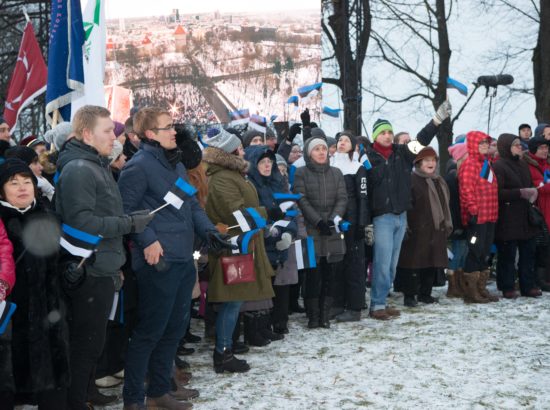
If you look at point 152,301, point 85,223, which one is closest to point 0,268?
point 85,223

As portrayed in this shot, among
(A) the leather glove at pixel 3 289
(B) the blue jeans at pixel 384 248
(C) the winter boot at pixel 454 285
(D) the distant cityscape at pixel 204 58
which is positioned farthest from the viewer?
(D) the distant cityscape at pixel 204 58

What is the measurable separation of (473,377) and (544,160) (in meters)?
4.35

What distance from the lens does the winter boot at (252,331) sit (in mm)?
6570

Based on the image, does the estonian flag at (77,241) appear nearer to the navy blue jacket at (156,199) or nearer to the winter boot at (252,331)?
the navy blue jacket at (156,199)

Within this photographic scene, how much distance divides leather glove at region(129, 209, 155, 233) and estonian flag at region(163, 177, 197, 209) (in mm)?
271

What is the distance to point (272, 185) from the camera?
6.72m

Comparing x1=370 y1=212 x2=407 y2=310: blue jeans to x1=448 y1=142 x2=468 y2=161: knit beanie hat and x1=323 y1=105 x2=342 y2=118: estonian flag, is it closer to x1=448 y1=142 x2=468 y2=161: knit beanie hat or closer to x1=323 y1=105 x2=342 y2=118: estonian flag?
x1=448 y1=142 x2=468 y2=161: knit beanie hat

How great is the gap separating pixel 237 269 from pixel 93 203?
1896 millimetres

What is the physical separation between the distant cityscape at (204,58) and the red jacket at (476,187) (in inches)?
317

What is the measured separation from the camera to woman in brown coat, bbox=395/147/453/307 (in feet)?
26.9

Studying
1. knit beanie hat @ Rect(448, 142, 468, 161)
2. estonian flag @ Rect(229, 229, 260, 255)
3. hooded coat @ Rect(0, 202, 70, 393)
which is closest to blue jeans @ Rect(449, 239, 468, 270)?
knit beanie hat @ Rect(448, 142, 468, 161)

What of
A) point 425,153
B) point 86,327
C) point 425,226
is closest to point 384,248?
point 425,226

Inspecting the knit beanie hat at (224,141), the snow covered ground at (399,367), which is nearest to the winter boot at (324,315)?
the snow covered ground at (399,367)

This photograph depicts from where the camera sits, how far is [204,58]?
55.1 feet
